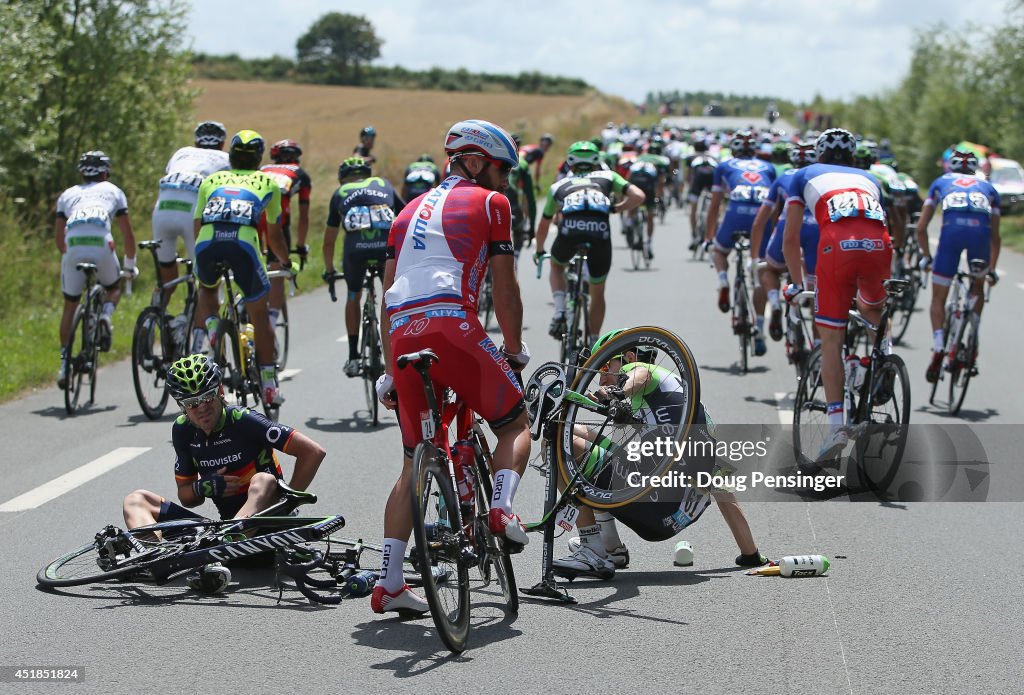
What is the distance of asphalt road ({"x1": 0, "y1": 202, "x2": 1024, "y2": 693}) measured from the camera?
537 centimetres

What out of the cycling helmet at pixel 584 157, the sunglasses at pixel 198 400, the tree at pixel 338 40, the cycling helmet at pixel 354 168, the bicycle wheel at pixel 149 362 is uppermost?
the tree at pixel 338 40

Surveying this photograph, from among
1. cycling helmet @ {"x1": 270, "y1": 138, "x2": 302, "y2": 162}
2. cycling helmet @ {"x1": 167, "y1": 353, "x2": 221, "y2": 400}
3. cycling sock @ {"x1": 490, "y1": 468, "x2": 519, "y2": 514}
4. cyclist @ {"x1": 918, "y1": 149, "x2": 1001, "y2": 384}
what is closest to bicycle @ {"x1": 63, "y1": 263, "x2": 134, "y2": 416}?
cycling helmet @ {"x1": 270, "y1": 138, "x2": 302, "y2": 162}

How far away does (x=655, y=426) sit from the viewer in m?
6.74

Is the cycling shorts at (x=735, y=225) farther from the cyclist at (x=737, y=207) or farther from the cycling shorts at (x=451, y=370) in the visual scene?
the cycling shorts at (x=451, y=370)

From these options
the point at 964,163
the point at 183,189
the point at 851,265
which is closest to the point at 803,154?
the point at 964,163

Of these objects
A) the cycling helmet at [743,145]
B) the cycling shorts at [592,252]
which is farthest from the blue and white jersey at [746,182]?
the cycling shorts at [592,252]

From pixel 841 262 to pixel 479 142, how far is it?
12.7 ft

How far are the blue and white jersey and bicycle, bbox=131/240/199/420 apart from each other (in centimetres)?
605

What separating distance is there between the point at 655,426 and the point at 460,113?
80824 millimetres

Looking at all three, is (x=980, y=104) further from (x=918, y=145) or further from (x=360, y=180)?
(x=360, y=180)

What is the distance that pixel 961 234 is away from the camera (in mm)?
12406

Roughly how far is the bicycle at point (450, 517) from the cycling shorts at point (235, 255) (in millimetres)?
4638

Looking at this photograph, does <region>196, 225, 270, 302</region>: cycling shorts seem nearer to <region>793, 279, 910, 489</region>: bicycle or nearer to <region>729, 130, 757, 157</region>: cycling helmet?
<region>793, 279, 910, 489</region>: bicycle

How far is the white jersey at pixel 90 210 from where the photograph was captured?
11875 millimetres
